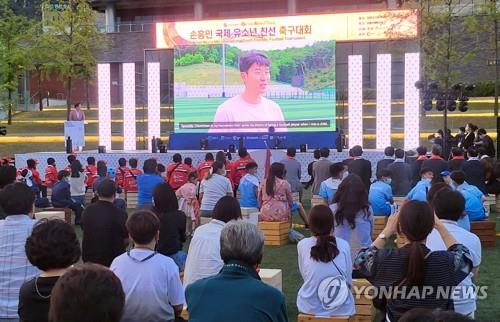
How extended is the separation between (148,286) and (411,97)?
1773 cm

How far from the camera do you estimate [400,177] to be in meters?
12.1

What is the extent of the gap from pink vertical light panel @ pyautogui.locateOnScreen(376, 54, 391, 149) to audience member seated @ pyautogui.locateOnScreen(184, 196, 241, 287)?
1641 centimetres

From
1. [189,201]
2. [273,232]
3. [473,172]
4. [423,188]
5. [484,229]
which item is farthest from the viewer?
[473,172]

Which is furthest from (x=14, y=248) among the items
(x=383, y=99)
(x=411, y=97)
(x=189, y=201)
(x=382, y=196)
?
(x=383, y=99)

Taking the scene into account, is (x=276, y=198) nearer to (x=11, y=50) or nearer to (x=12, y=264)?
(x=12, y=264)

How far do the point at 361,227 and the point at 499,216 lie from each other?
24.8 feet

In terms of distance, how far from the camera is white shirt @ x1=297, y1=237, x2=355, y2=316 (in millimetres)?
5254

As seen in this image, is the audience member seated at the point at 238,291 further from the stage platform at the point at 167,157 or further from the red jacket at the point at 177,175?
the stage platform at the point at 167,157

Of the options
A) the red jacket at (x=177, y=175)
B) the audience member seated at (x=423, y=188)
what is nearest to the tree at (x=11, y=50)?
the red jacket at (x=177, y=175)

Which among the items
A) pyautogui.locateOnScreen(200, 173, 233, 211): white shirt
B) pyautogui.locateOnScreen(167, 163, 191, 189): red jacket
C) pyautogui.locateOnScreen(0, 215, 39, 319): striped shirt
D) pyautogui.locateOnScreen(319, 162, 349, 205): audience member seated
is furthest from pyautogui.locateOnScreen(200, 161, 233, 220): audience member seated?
pyautogui.locateOnScreen(0, 215, 39, 319): striped shirt

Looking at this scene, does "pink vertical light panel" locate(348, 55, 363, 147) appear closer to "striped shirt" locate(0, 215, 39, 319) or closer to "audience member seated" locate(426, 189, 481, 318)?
"audience member seated" locate(426, 189, 481, 318)

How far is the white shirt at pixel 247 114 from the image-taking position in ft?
74.0

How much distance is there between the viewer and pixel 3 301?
4.37 metres

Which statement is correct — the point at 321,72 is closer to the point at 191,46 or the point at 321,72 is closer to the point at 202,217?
the point at 191,46
